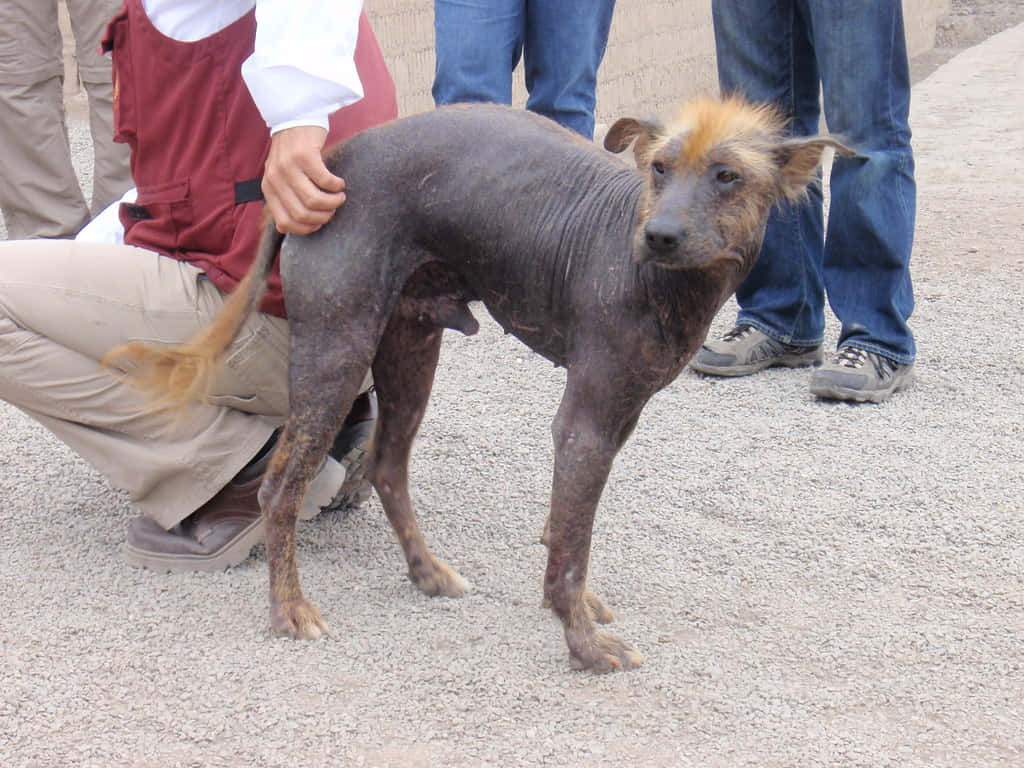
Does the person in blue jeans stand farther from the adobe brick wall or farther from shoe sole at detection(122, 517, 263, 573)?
the adobe brick wall

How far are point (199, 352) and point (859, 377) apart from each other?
2.61 m

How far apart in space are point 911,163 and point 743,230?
97.7 inches

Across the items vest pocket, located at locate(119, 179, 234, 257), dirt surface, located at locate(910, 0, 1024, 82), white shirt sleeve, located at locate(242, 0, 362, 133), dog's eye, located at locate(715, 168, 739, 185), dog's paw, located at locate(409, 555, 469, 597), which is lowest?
dirt surface, located at locate(910, 0, 1024, 82)

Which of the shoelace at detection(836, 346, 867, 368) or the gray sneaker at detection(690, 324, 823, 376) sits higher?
the shoelace at detection(836, 346, 867, 368)

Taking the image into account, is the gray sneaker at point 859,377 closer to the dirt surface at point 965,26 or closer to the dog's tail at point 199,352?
the dog's tail at point 199,352

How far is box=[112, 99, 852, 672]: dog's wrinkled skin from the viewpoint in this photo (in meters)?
2.37

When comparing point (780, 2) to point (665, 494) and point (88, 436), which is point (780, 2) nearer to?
point (665, 494)

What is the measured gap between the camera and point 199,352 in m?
2.89

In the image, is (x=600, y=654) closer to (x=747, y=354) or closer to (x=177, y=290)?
(x=177, y=290)

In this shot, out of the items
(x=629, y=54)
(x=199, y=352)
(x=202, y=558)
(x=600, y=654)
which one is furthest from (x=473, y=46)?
(x=629, y=54)

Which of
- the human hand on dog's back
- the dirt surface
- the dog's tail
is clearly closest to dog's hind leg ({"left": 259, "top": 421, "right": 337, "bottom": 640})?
the dog's tail

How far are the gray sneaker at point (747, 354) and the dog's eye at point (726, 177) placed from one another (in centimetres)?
246

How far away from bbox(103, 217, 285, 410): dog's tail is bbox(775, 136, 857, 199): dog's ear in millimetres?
1181

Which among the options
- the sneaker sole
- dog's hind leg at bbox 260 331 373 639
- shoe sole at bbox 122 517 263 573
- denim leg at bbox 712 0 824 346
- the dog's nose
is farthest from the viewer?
denim leg at bbox 712 0 824 346
